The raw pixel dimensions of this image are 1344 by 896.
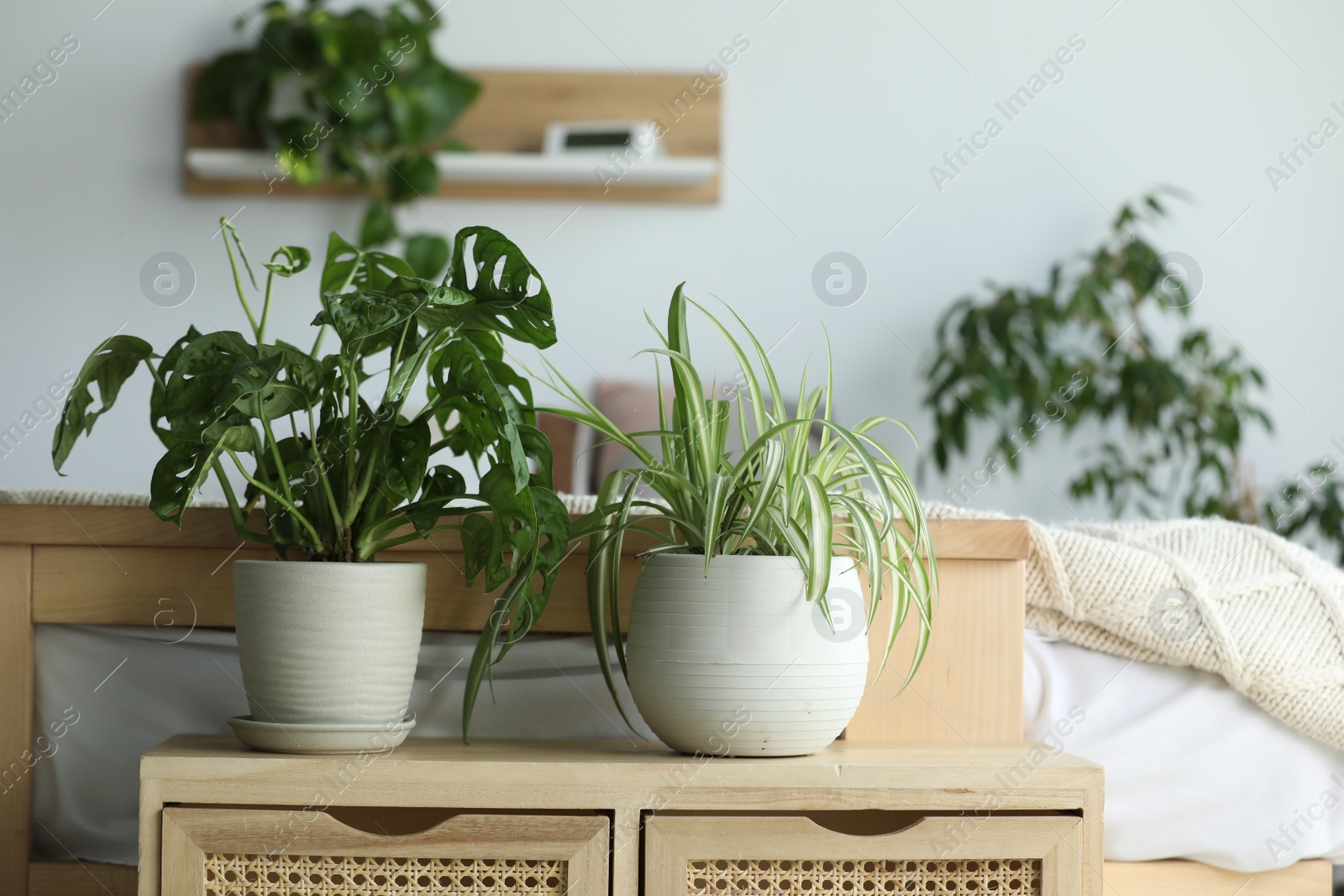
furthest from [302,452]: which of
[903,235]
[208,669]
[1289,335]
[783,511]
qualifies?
[1289,335]

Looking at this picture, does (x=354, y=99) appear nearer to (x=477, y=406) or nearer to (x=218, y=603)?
(x=218, y=603)

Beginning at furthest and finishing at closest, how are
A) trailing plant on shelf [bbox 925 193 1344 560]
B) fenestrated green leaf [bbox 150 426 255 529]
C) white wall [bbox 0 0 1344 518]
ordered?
white wall [bbox 0 0 1344 518], trailing plant on shelf [bbox 925 193 1344 560], fenestrated green leaf [bbox 150 426 255 529]

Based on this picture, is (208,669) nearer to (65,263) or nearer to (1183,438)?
(65,263)

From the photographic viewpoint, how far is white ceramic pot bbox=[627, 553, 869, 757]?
3.17 ft

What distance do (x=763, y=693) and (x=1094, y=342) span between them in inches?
92.0

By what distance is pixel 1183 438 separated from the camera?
2855 mm

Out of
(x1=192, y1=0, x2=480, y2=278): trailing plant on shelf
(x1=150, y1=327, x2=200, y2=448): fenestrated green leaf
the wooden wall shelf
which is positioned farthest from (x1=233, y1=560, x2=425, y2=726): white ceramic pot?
the wooden wall shelf

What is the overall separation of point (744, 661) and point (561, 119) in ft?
7.50

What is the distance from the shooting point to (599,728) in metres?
1.16

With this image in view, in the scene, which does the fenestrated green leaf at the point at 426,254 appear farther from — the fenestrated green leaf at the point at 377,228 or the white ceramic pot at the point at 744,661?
the white ceramic pot at the point at 744,661

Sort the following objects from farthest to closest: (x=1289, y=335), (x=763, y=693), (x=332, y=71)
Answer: (x=1289, y=335)
(x=332, y=71)
(x=763, y=693)

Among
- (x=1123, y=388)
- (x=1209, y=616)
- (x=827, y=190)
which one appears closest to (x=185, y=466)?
(x=1209, y=616)

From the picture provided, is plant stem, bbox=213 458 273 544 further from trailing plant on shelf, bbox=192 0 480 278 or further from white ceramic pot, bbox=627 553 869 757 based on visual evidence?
Answer: trailing plant on shelf, bbox=192 0 480 278

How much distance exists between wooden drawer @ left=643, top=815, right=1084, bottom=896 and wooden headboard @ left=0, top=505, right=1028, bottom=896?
17 cm
